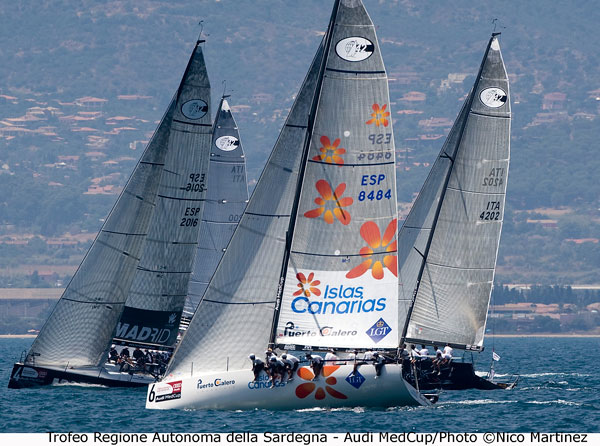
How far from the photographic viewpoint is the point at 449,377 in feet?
150

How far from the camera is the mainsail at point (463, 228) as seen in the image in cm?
4684

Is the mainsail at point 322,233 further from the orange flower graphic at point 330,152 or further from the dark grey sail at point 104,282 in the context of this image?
the dark grey sail at point 104,282

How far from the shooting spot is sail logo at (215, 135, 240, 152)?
54594mm

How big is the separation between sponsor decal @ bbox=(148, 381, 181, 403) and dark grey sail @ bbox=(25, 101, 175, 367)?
364 inches

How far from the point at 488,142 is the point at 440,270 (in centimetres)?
411

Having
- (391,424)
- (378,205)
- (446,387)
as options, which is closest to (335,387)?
(391,424)

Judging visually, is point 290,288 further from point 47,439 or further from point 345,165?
point 47,439

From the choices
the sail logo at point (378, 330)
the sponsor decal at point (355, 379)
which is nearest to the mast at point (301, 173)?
the sponsor decal at point (355, 379)

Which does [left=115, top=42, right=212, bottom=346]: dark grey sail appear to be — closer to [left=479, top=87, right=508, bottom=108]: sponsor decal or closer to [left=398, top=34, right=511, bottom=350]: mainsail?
[left=398, top=34, right=511, bottom=350]: mainsail

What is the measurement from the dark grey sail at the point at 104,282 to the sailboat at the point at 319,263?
9171 mm

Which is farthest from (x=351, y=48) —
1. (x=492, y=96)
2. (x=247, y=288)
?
(x=492, y=96)

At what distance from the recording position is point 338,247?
119 ft

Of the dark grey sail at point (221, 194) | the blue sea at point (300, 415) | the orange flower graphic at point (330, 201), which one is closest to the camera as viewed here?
the blue sea at point (300, 415)

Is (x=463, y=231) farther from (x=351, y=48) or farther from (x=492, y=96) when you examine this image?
(x=351, y=48)
